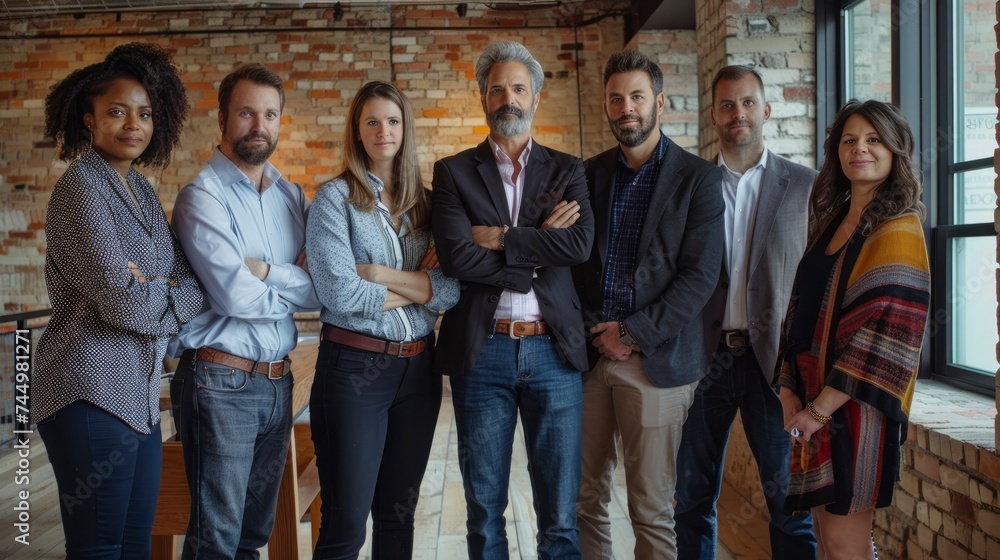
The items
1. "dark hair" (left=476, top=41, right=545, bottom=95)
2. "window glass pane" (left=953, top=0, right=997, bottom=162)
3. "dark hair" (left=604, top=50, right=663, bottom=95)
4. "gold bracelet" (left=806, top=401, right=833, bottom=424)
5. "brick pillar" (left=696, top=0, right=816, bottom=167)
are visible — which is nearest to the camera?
"gold bracelet" (left=806, top=401, right=833, bottom=424)

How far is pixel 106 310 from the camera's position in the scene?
5.97ft

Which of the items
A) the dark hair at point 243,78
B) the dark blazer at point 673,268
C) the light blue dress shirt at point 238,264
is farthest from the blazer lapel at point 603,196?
the dark hair at point 243,78

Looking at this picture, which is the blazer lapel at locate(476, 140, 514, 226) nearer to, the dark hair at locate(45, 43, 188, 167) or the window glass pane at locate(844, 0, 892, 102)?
the dark hair at locate(45, 43, 188, 167)

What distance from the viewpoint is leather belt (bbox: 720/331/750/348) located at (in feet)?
8.49

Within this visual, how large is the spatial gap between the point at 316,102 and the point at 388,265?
5.02 m

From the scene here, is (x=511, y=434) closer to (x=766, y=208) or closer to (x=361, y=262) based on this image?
(x=361, y=262)

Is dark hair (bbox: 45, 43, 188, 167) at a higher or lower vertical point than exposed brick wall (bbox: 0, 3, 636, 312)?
lower

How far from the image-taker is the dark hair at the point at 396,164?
2.31 metres

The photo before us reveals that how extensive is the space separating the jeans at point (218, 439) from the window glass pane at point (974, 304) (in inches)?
106

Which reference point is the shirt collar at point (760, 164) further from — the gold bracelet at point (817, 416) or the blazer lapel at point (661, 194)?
the gold bracelet at point (817, 416)

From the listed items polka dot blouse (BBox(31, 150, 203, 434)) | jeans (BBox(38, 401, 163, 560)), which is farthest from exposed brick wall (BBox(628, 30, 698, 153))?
jeans (BBox(38, 401, 163, 560))

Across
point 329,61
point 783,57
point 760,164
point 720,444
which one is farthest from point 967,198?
point 329,61

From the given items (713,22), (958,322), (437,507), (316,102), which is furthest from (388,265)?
(316,102)

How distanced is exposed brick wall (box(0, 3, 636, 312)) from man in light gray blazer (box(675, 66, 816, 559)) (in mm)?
4269
